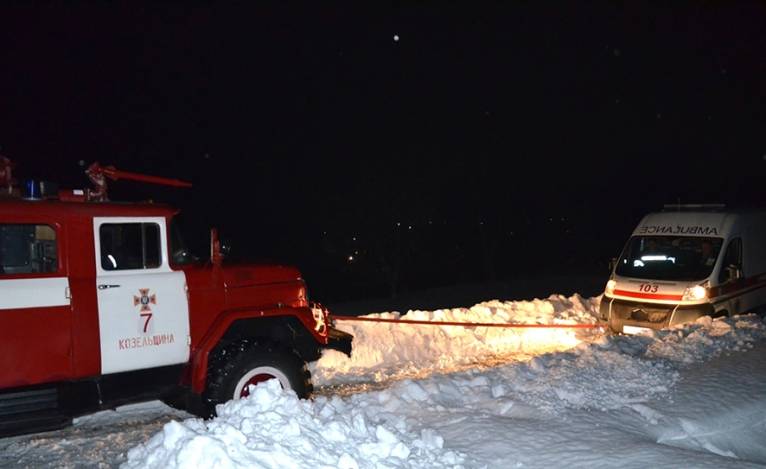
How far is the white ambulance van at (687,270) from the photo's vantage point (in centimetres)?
1063

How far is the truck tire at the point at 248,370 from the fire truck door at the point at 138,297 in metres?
0.40

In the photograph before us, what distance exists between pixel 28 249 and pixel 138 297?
3.41ft

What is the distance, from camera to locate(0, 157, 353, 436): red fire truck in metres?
5.56

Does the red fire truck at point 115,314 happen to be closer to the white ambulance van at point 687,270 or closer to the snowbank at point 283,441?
the snowbank at point 283,441

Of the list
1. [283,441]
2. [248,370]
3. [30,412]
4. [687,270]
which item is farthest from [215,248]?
[687,270]

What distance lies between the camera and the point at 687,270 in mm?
10938

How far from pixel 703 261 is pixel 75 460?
32.0 ft

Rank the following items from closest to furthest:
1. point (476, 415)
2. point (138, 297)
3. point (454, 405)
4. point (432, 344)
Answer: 1. point (138, 297)
2. point (476, 415)
3. point (454, 405)
4. point (432, 344)

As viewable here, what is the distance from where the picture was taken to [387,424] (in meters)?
5.89

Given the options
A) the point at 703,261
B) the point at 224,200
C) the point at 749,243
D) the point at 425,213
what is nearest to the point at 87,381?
the point at 703,261

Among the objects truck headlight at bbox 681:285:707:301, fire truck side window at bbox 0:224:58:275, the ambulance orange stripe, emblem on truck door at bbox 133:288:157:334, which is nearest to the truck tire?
emblem on truck door at bbox 133:288:157:334

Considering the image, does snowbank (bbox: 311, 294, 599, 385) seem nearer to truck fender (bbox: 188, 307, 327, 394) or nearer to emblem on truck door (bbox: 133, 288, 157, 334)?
truck fender (bbox: 188, 307, 327, 394)

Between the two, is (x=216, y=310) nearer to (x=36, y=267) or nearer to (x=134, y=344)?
(x=134, y=344)

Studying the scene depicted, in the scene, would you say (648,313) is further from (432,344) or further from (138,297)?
(138,297)
